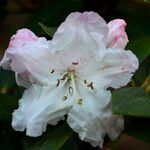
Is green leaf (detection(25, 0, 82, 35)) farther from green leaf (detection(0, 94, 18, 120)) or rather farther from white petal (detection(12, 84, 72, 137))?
white petal (detection(12, 84, 72, 137))

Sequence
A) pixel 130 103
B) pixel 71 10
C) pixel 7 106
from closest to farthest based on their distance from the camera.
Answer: pixel 130 103 → pixel 7 106 → pixel 71 10

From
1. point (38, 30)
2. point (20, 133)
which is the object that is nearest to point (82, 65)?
point (20, 133)

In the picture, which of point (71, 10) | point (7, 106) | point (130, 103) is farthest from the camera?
point (71, 10)

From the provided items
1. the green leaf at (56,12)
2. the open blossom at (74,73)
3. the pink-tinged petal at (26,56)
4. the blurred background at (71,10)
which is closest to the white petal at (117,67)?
the open blossom at (74,73)

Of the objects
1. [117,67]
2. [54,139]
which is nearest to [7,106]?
[54,139]

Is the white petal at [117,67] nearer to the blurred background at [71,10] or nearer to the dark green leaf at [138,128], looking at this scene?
the dark green leaf at [138,128]

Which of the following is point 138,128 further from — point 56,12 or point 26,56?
point 56,12
